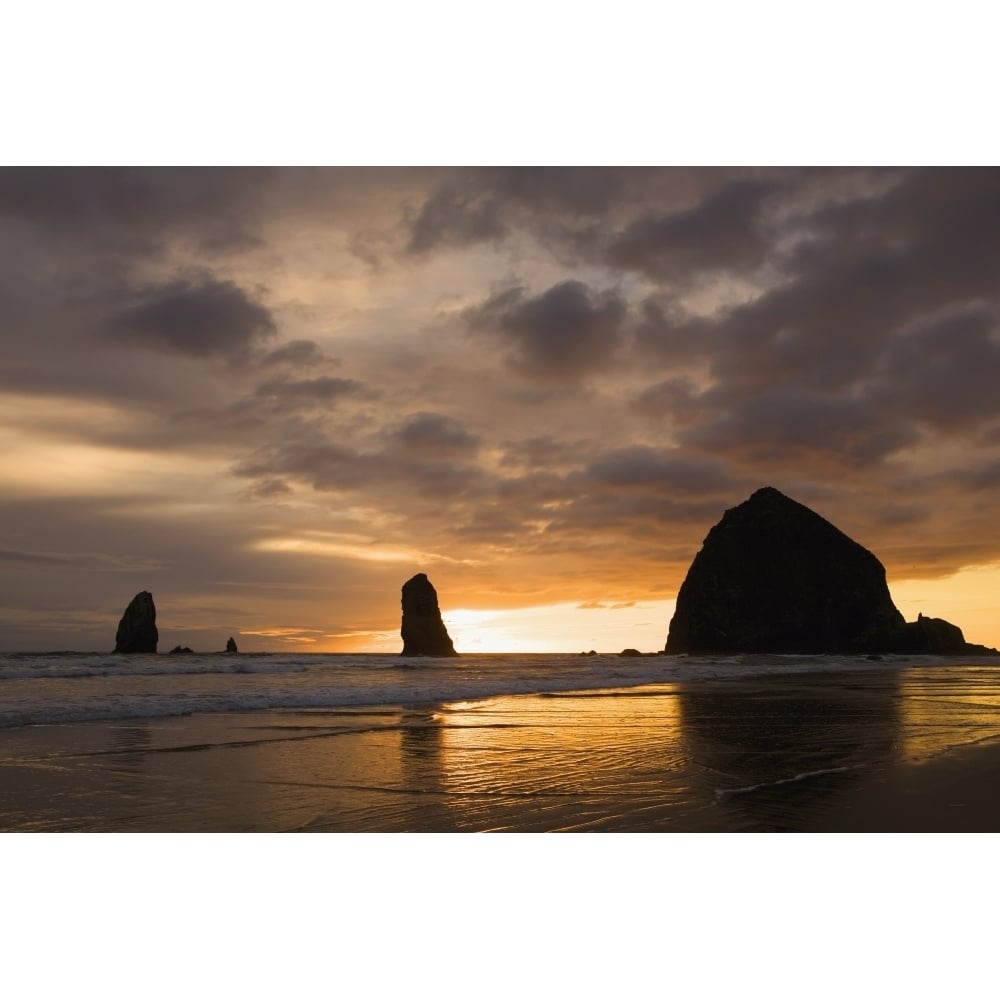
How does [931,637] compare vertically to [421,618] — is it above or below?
below

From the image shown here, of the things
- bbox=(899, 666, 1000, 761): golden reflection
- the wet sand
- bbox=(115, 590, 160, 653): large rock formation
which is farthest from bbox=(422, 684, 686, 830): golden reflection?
bbox=(115, 590, 160, 653): large rock formation

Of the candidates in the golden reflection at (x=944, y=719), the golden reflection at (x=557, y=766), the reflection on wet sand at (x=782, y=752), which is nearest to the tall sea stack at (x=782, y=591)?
the golden reflection at (x=944, y=719)

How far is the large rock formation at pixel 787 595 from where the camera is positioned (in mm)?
81500

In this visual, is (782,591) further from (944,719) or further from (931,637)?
(944,719)

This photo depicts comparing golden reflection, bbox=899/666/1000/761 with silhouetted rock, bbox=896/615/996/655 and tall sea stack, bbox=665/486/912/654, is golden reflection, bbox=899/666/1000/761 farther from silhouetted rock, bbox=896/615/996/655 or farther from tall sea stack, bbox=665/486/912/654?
silhouetted rock, bbox=896/615/996/655

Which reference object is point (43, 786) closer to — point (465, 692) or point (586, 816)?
point (586, 816)

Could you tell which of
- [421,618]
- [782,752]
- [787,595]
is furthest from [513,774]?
[787,595]

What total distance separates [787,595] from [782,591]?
0.67m

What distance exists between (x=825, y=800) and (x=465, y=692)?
14041 mm

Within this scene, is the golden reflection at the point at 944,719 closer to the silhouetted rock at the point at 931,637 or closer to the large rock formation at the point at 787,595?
the large rock formation at the point at 787,595

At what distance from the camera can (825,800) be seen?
19.4 feet

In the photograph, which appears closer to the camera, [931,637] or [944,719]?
[944,719]

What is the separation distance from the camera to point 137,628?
74188mm

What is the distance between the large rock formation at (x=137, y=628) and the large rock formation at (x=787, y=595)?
57.1 meters
